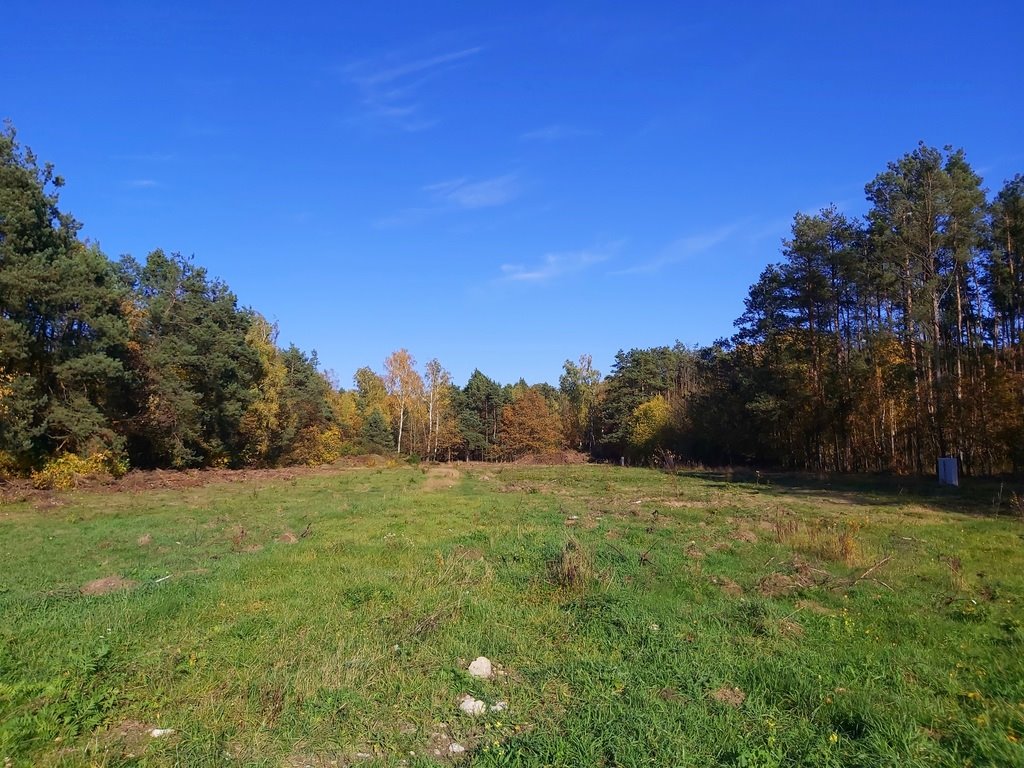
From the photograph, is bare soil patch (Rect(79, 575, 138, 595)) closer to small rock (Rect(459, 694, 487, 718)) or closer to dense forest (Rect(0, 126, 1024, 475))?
small rock (Rect(459, 694, 487, 718))

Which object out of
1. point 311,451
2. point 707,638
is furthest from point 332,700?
point 311,451

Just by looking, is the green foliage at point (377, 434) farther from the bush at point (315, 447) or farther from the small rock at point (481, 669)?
the small rock at point (481, 669)

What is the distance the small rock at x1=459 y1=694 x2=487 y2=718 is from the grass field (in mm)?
103

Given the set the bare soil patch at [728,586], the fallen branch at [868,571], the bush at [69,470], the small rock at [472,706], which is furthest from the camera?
the bush at [69,470]

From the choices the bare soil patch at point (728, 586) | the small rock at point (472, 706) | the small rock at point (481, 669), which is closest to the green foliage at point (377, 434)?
the bare soil patch at point (728, 586)

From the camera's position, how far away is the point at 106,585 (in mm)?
9500

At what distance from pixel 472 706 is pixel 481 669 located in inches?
31.6

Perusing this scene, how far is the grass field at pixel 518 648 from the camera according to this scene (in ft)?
15.6

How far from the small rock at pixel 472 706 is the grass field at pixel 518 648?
10 centimetres

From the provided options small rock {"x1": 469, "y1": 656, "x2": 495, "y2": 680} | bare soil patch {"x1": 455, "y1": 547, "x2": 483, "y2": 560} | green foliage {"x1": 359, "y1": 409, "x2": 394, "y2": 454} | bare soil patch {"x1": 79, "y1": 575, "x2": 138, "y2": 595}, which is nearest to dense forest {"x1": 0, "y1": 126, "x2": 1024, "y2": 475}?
green foliage {"x1": 359, "y1": 409, "x2": 394, "y2": 454}

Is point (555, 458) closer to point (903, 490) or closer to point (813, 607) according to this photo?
point (903, 490)

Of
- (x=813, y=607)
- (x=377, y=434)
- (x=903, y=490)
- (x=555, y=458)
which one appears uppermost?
(x=377, y=434)

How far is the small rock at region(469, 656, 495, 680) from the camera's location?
6298 mm

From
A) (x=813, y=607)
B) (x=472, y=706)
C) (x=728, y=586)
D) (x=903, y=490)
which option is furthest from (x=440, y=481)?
(x=472, y=706)
